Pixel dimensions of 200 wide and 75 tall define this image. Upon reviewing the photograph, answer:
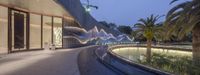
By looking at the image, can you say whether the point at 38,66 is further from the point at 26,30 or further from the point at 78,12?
the point at 78,12

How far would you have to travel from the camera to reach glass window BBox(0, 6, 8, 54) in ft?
98.0

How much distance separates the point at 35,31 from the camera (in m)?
39.4

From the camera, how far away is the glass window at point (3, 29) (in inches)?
1176

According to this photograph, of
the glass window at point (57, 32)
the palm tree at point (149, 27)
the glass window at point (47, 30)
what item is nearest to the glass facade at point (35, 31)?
the glass window at point (47, 30)

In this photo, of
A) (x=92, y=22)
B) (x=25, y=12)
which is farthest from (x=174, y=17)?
(x=92, y=22)

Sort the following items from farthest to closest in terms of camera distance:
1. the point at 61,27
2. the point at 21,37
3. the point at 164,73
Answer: the point at 61,27
the point at 21,37
the point at 164,73

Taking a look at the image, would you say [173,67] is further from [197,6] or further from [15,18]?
[15,18]

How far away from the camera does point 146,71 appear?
13.7 metres

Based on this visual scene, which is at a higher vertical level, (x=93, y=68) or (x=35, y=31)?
(x=35, y=31)

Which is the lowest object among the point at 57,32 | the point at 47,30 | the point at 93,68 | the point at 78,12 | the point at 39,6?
the point at 93,68

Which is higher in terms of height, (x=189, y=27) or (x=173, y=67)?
(x=189, y=27)

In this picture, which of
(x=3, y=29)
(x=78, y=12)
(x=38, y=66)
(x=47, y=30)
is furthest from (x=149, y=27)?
(x=38, y=66)

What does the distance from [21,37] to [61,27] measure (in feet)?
46.3

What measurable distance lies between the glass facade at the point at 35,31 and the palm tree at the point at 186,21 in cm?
1154
